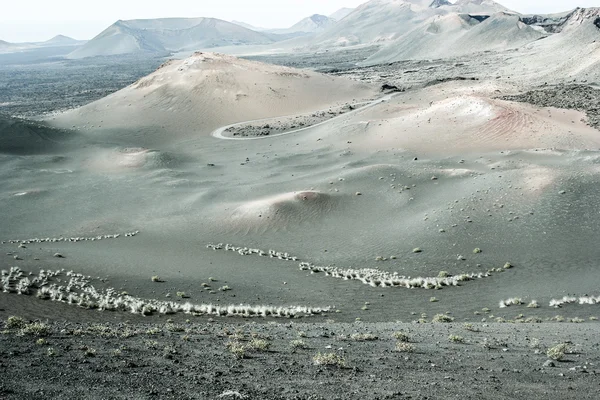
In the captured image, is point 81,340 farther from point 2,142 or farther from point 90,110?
point 90,110

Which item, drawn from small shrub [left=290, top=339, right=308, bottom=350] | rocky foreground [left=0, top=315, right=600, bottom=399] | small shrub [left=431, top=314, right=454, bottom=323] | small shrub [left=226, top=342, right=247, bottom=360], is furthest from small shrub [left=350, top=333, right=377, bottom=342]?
small shrub [left=431, top=314, right=454, bottom=323]

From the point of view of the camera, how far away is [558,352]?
10.9 meters

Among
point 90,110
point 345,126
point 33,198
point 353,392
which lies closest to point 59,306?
point 353,392

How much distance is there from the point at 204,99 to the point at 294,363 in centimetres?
5387

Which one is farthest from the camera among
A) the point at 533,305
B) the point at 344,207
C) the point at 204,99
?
the point at 204,99

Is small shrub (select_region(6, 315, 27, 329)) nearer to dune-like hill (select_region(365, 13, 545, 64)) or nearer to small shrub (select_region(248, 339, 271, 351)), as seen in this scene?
small shrub (select_region(248, 339, 271, 351))

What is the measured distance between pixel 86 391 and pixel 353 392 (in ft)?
15.4

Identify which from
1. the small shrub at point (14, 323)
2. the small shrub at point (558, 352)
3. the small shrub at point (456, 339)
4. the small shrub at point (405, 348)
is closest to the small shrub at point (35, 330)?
the small shrub at point (14, 323)

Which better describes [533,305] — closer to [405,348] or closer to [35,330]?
[405,348]

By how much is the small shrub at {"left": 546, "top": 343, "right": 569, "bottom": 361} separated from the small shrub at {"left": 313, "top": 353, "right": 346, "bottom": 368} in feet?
15.1

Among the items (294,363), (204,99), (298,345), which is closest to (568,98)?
(204,99)

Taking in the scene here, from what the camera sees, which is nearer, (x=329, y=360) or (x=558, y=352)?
(x=329, y=360)

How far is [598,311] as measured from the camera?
1560 cm

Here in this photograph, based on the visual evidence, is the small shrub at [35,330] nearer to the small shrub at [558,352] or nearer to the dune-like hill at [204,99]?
the small shrub at [558,352]
